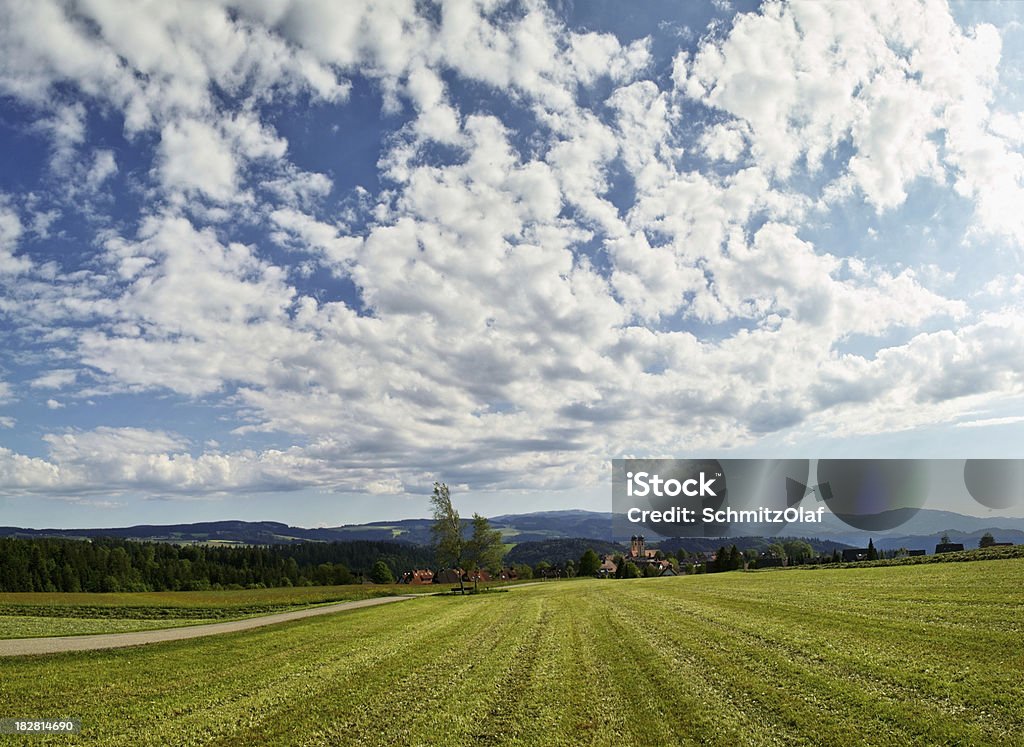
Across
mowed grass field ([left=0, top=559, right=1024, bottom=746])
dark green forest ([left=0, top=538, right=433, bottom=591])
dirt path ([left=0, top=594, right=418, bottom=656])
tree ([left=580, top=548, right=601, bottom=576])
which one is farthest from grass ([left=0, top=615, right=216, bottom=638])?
tree ([left=580, top=548, right=601, bottom=576])

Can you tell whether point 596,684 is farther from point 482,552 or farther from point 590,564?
point 590,564

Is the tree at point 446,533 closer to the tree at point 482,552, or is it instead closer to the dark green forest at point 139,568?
the tree at point 482,552

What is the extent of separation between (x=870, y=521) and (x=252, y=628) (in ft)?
345

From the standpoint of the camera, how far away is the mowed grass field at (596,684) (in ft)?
39.9

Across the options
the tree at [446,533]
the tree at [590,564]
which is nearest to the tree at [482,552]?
the tree at [446,533]

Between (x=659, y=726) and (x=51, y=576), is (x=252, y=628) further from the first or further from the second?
(x=51, y=576)

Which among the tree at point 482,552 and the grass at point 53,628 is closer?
the grass at point 53,628

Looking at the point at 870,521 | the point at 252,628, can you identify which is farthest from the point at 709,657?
the point at 870,521

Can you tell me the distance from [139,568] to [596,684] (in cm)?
17208

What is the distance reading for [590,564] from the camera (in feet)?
472

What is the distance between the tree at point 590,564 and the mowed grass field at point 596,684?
397 feet

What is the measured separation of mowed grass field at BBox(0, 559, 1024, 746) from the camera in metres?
12.2

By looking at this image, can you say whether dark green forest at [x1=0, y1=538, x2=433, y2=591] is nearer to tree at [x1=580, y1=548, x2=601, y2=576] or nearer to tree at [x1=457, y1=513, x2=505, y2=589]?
tree at [x1=457, y1=513, x2=505, y2=589]

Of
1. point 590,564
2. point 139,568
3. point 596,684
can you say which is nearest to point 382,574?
point 590,564
